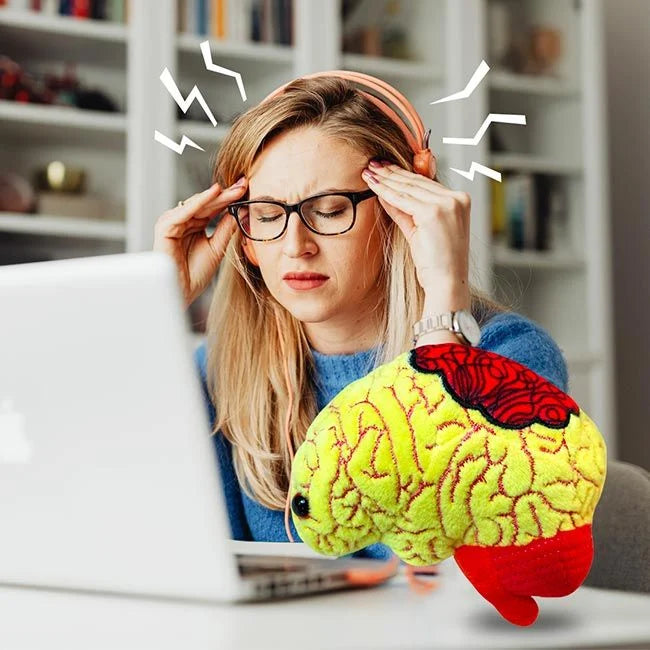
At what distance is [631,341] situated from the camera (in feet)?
11.4

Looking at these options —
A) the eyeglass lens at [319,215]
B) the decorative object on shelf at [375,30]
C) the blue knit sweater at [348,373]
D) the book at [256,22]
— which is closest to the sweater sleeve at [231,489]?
the blue knit sweater at [348,373]

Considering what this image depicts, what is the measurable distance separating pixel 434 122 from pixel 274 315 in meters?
2.07

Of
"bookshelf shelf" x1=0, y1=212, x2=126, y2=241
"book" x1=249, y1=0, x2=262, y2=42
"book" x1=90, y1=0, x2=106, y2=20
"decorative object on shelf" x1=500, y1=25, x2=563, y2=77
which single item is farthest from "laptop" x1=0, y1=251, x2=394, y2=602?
"decorative object on shelf" x1=500, y1=25, x2=563, y2=77

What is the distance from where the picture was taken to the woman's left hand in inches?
37.1

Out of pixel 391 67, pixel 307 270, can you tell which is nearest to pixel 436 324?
pixel 307 270

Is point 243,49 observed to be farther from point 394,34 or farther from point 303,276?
point 303,276

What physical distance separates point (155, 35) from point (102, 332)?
2.31 metres

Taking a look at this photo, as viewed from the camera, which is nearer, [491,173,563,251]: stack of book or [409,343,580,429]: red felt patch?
[409,343,580,429]: red felt patch

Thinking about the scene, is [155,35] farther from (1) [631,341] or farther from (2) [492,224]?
(1) [631,341]

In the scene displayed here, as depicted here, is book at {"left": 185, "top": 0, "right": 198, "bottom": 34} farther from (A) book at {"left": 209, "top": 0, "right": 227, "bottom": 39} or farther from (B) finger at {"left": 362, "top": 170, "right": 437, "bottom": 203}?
(B) finger at {"left": 362, "top": 170, "right": 437, "bottom": 203}

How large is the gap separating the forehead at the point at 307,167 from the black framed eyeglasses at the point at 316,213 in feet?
0.04

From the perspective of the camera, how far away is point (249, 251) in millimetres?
1180

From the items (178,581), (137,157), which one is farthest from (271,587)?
(137,157)

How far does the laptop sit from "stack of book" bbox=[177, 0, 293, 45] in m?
2.33
